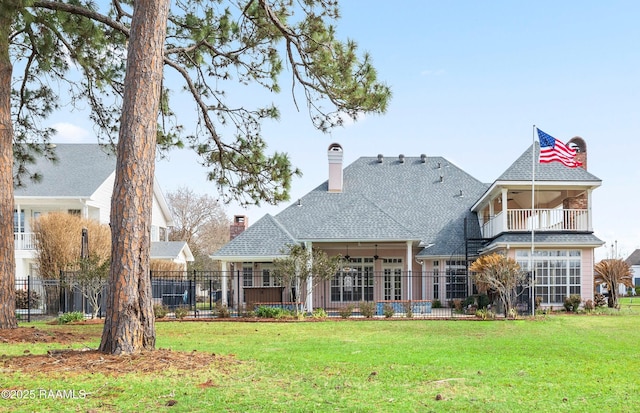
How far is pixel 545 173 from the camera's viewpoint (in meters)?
25.1

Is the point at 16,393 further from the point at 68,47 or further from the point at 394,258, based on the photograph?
the point at 394,258

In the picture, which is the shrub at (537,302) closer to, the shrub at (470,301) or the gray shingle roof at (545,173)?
the shrub at (470,301)

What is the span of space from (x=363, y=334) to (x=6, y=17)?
33.8 feet

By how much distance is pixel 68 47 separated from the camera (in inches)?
616

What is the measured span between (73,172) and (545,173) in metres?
22.1

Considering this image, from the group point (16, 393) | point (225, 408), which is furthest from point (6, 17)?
point (225, 408)

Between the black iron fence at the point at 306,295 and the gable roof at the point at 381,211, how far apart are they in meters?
1.69

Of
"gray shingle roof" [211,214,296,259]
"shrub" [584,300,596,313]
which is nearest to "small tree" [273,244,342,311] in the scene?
"gray shingle roof" [211,214,296,259]

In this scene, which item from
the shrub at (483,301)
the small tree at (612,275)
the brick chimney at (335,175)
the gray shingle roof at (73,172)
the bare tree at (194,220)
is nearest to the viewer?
the shrub at (483,301)

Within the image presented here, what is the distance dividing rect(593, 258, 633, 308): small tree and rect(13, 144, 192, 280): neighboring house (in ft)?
65.0

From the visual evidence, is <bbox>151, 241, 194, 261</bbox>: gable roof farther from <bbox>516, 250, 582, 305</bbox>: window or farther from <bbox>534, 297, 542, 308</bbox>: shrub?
<bbox>534, 297, 542, 308</bbox>: shrub

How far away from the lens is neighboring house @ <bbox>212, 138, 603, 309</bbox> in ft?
81.9

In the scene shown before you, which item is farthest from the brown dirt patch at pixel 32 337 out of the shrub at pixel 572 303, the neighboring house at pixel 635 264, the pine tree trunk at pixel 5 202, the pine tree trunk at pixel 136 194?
the neighboring house at pixel 635 264

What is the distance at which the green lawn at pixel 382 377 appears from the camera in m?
6.95
